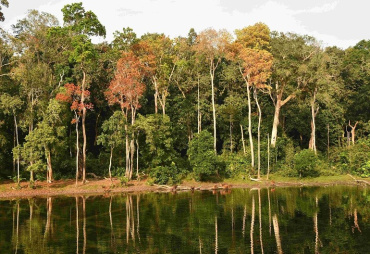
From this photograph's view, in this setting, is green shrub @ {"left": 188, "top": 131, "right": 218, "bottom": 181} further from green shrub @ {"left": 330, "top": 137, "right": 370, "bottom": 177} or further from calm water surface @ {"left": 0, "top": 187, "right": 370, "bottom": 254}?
green shrub @ {"left": 330, "top": 137, "right": 370, "bottom": 177}

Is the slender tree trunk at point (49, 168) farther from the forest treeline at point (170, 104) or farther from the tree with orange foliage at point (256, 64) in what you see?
the tree with orange foliage at point (256, 64)

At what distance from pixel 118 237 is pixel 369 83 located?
1719 inches

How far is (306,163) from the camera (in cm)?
4219

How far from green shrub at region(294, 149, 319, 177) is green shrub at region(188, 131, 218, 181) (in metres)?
8.93

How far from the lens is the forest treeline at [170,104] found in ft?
135

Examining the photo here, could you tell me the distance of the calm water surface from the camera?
787 inches

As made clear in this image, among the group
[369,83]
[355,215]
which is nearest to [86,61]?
[355,215]

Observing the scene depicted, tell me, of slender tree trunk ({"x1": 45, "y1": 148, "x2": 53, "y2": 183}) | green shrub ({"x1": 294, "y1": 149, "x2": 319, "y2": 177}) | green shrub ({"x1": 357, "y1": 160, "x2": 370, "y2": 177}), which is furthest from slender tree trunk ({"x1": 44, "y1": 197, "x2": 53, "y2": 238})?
green shrub ({"x1": 357, "y1": 160, "x2": 370, "y2": 177})

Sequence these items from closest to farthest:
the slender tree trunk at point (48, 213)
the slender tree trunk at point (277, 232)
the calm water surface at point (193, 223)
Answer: the slender tree trunk at point (277, 232) < the calm water surface at point (193, 223) < the slender tree trunk at point (48, 213)

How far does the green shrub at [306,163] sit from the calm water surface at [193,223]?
5.62m

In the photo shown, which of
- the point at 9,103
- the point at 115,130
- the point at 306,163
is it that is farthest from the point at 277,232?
the point at 9,103

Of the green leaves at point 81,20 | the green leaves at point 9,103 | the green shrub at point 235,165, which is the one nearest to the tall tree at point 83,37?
the green leaves at point 81,20

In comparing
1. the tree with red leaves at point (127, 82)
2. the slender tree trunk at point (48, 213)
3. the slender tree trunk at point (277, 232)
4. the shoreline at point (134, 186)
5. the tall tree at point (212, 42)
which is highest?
the tall tree at point (212, 42)

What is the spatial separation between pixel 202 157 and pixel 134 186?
307 inches
